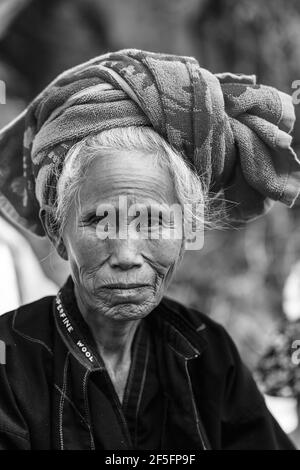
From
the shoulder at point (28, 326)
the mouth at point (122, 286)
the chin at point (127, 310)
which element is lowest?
the shoulder at point (28, 326)

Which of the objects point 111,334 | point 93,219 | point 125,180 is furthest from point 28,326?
point 125,180

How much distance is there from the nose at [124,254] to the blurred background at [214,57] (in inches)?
69.3

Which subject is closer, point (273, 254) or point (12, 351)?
point (12, 351)

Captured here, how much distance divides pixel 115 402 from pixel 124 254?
413mm

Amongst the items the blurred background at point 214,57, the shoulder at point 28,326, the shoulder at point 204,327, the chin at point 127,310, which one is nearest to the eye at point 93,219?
the chin at point 127,310

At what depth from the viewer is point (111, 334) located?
5.47 feet

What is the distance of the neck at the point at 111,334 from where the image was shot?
5.39 feet

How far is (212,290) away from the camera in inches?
141

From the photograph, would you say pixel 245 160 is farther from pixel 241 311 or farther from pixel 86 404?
A: pixel 241 311

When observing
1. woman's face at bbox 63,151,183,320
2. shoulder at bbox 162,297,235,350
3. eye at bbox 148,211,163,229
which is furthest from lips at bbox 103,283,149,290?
shoulder at bbox 162,297,235,350

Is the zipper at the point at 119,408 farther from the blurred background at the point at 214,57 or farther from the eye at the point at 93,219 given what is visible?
the blurred background at the point at 214,57

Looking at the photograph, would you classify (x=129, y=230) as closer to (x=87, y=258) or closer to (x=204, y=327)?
(x=87, y=258)
